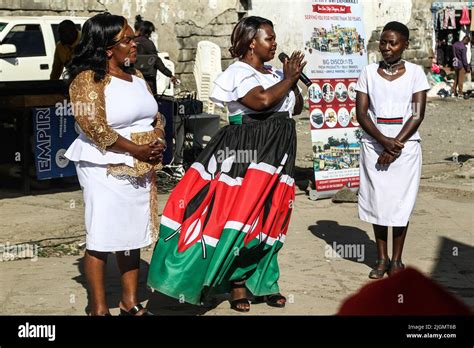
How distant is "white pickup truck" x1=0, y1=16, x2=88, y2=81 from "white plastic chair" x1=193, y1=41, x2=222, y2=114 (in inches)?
162

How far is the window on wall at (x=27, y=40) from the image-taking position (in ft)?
51.9

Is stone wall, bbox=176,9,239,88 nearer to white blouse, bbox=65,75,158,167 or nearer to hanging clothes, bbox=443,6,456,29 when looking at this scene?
hanging clothes, bbox=443,6,456,29

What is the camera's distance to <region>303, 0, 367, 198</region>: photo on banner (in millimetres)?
9734

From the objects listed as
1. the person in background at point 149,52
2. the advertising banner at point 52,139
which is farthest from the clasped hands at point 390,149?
the person in background at point 149,52

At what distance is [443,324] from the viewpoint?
1665 millimetres

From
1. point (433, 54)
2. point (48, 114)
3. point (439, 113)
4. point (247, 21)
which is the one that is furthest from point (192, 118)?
point (433, 54)

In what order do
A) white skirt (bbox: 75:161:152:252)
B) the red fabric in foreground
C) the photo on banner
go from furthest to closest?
1. the photo on banner
2. white skirt (bbox: 75:161:152:252)
3. the red fabric in foreground

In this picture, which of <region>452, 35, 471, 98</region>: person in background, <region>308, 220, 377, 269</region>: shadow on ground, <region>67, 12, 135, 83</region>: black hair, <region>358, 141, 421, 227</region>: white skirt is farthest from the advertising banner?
<region>452, 35, 471, 98</region>: person in background

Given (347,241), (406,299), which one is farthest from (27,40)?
(406,299)

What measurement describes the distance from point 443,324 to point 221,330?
0.46 metres

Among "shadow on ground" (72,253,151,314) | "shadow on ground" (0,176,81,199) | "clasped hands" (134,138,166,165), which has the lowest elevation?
"shadow on ground" (72,253,151,314)

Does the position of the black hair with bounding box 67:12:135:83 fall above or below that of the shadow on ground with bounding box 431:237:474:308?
above

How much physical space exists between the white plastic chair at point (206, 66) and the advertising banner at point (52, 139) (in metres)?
9.19

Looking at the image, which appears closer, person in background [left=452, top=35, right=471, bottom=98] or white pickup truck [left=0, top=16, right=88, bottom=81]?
white pickup truck [left=0, top=16, right=88, bottom=81]
